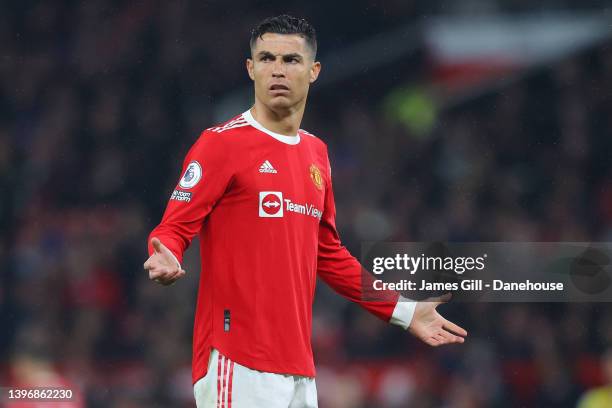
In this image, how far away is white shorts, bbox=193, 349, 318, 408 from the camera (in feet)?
12.9

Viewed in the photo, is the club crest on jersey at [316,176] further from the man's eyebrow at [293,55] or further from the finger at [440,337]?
the finger at [440,337]

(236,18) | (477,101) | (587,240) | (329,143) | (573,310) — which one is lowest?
(573,310)

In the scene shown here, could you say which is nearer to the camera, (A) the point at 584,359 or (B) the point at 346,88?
(A) the point at 584,359

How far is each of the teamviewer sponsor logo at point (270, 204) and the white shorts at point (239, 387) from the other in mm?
539

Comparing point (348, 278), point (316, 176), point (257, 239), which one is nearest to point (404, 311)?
point (348, 278)

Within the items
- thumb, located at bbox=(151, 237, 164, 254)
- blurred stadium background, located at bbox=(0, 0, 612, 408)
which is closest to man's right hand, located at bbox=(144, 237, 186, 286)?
thumb, located at bbox=(151, 237, 164, 254)

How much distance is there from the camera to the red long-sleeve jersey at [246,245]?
3.96 m

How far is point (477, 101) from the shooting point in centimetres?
1359

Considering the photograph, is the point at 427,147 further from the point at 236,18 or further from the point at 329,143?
the point at 236,18

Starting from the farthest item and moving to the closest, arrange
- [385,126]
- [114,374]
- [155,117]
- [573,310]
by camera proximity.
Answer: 1. [385,126]
2. [155,117]
3. [573,310]
4. [114,374]

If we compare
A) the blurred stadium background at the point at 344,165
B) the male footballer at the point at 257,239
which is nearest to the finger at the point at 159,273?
the male footballer at the point at 257,239

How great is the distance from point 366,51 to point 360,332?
4912mm

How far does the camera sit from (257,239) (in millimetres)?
4016

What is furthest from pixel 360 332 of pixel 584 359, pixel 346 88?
pixel 346 88
